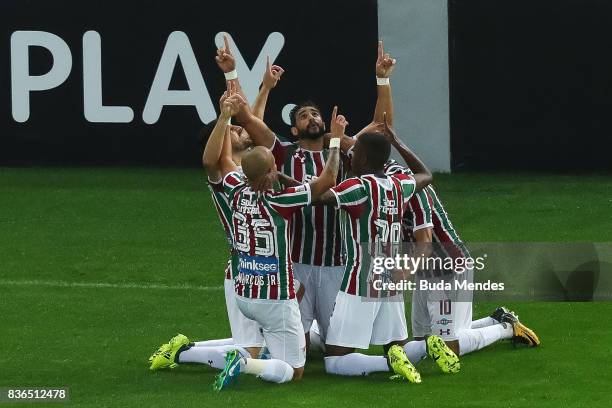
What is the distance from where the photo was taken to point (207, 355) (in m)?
10.4

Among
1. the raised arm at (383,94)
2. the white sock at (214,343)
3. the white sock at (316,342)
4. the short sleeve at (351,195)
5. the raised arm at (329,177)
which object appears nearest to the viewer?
the raised arm at (329,177)

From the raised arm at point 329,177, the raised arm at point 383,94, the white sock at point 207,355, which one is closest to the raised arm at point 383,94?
the raised arm at point 383,94

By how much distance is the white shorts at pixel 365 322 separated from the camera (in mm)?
10094

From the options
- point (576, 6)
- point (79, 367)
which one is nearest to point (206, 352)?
point (79, 367)

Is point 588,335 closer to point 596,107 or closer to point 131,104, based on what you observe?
point 596,107

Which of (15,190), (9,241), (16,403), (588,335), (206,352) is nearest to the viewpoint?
(16,403)

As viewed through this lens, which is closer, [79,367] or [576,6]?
[79,367]

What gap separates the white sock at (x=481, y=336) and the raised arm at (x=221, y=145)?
7.11ft

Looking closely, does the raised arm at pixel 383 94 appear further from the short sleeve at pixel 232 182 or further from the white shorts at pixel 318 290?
the short sleeve at pixel 232 182

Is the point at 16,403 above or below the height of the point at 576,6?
below

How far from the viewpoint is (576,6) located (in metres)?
18.6

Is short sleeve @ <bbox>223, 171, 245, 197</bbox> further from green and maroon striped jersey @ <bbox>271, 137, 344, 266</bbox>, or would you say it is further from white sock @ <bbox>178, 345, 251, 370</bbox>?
white sock @ <bbox>178, 345, 251, 370</bbox>

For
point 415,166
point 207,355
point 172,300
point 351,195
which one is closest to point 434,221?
point 415,166

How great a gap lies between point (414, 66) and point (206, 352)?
9.10 meters
